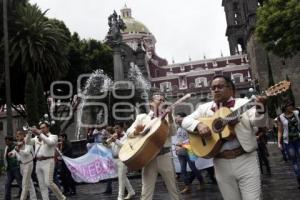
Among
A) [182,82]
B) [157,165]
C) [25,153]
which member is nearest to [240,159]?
[157,165]

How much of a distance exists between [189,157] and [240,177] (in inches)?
269

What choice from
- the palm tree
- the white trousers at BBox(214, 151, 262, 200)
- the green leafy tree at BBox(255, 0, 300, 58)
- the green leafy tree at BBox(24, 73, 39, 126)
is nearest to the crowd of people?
the white trousers at BBox(214, 151, 262, 200)

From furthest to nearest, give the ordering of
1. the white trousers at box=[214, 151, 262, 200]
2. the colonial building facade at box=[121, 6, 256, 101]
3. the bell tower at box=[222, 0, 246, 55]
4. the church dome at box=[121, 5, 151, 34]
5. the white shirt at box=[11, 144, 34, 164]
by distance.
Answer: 1. the church dome at box=[121, 5, 151, 34]
2. the colonial building facade at box=[121, 6, 256, 101]
3. the bell tower at box=[222, 0, 246, 55]
4. the white shirt at box=[11, 144, 34, 164]
5. the white trousers at box=[214, 151, 262, 200]

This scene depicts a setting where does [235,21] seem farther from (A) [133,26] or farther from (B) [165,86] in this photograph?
(A) [133,26]

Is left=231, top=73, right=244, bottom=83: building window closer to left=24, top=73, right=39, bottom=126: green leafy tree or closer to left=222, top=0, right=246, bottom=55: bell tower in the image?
left=222, top=0, right=246, bottom=55: bell tower

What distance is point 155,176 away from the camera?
674 cm

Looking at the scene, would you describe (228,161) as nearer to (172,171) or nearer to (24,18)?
(172,171)

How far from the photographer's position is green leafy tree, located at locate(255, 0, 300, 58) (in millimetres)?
21109

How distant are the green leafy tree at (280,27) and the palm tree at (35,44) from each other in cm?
1644

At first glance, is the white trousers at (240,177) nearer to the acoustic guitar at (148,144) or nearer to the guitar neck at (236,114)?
the guitar neck at (236,114)

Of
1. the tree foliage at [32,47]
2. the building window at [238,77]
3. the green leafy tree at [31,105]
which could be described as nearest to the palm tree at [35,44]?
the tree foliage at [32,47]

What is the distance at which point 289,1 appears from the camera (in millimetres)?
21938

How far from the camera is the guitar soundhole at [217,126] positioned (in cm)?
420

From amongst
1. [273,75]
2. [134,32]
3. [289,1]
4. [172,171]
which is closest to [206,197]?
[172,171]
